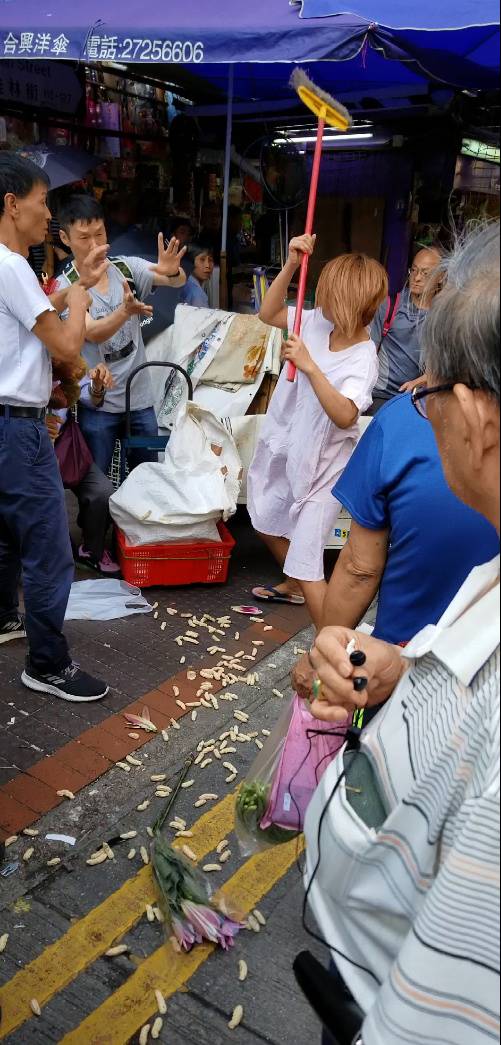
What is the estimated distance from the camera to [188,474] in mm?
5211

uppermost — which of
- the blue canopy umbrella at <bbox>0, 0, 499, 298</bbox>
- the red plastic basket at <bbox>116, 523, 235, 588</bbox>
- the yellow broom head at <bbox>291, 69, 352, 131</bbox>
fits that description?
the blue canopy umbrella at <bbox>0, 0, 499, 298</bbox>

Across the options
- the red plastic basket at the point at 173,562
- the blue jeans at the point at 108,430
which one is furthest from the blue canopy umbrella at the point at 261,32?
the red plastic basket at the point at 173,562

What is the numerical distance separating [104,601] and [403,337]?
2910 mm

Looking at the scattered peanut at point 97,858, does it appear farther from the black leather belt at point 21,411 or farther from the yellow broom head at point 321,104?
the yellow broom head at point 321,104

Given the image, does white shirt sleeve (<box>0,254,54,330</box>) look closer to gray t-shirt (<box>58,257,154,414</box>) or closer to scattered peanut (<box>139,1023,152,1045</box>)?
gray t-shirt (<box>58,257,154,414</box>)

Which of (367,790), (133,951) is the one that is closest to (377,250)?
(133,951)

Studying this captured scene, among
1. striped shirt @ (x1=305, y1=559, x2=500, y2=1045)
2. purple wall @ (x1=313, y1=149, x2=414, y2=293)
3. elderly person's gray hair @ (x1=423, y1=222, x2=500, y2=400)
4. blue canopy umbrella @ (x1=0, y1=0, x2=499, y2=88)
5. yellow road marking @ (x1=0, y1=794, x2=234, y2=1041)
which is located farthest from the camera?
purple wall @ (x1=313, y1=149, x2=414, y2=293)

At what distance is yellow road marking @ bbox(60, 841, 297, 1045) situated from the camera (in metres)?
2.48

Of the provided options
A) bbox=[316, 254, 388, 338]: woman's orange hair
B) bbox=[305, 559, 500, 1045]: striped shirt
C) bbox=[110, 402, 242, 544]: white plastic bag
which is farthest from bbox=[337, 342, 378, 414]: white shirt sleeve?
bbox=[305, 559, 500, 1045]: striped shirt

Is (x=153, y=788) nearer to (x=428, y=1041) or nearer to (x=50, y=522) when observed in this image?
(x=50, y=522)

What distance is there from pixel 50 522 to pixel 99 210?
2401mm

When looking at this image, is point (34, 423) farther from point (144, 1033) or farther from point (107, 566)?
point (144, 1033)

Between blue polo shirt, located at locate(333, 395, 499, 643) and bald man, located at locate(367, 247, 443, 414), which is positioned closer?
blue polo shirt, located at locate(333, 395, 499, 643)

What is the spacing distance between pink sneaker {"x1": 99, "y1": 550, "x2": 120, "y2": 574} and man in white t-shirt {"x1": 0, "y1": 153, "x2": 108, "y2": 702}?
130 cm
